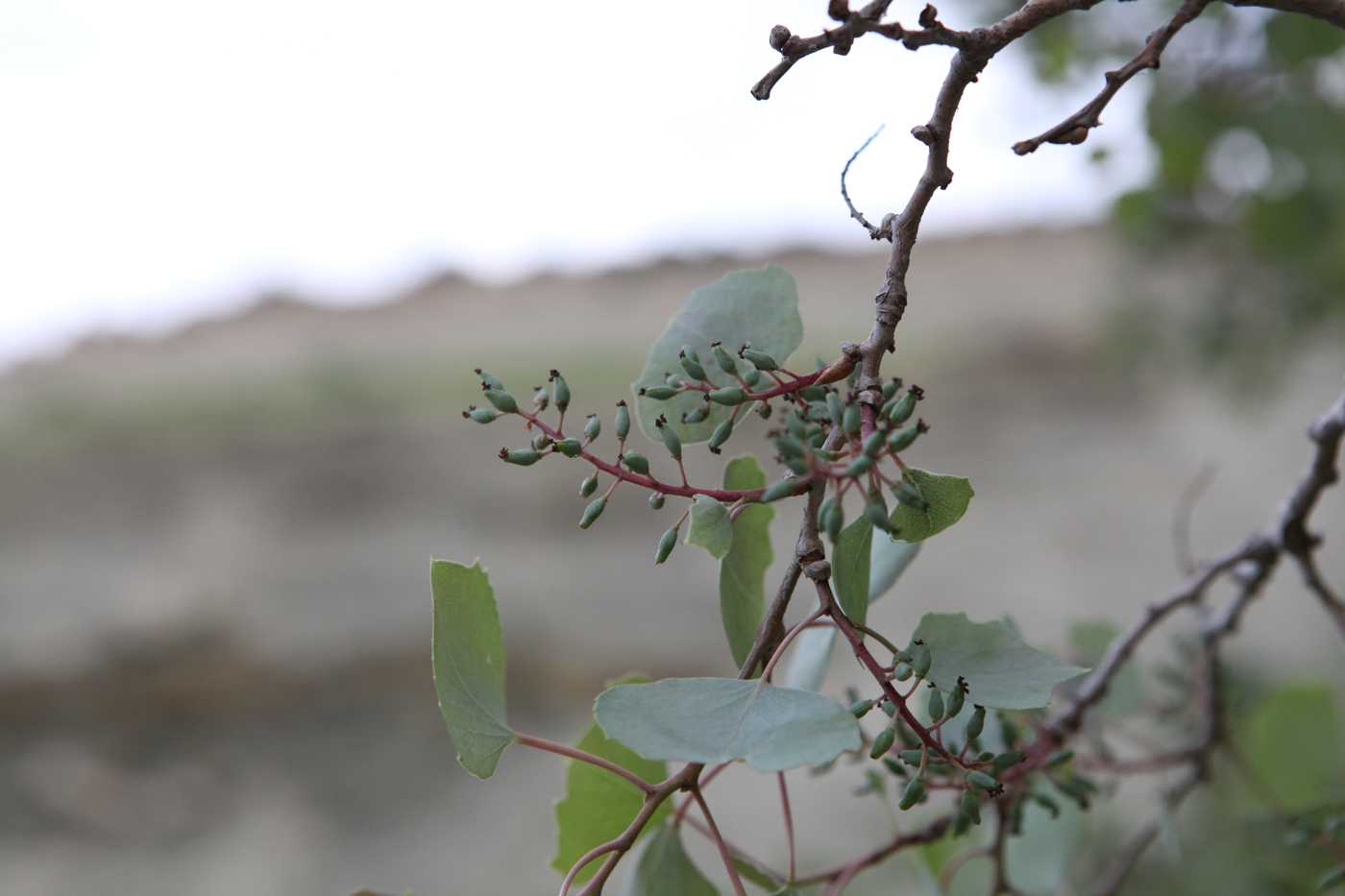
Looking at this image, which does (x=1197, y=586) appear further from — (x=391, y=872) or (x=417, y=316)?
(x=417, y=316)

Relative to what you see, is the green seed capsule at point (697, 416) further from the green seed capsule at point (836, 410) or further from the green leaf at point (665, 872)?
the green leaf at point (665, 872)

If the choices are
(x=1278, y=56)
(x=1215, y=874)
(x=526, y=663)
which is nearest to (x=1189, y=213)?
(x=1278, y=56)

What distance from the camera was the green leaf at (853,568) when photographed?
1.16 ft

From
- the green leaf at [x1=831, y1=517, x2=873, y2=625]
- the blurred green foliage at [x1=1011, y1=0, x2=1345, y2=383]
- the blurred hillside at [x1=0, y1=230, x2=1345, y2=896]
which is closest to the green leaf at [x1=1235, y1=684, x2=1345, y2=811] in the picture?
the blurred green foliage at [x1=1011, y1=0, x2=1345, y2=383]

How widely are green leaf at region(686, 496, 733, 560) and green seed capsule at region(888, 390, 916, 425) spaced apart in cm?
7

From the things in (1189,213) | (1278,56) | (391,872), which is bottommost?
(391,872)

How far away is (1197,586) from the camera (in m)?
0.62

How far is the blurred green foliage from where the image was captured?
95 centimetres

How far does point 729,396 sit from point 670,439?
2 centimetres

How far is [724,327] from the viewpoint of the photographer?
0.41 meters

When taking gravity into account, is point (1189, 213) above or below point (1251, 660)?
above

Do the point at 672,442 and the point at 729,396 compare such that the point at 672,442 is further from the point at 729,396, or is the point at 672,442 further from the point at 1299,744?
the point at 1299,744

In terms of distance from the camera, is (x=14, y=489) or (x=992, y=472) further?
(x=992, y=472)

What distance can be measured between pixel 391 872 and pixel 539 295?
2452 mm
